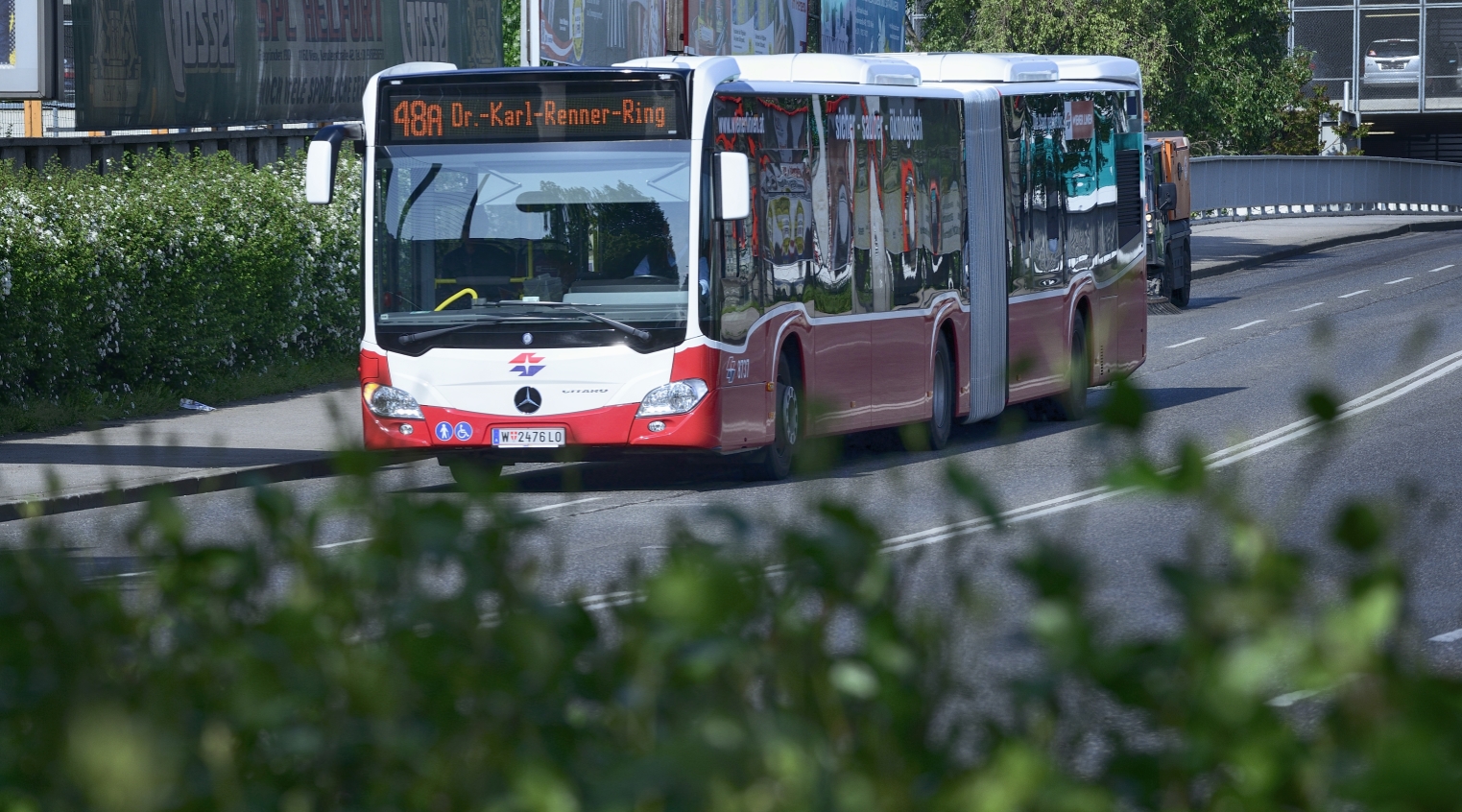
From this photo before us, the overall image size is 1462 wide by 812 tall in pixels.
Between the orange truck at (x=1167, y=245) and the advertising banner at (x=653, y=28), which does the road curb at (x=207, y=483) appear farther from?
the orange truck at (x=1167, y=245)

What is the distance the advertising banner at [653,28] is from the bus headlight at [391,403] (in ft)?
38.4

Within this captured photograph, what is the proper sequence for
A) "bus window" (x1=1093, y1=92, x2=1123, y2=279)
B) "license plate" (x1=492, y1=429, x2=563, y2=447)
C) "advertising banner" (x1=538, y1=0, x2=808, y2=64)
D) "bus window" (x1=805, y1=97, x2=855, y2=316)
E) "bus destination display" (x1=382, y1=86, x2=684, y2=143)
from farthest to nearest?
1. "advertising banner" (x1=538, y1=0, x2=808, y2=64)
2. "bus window" (x1=1093, y1=92, x2=1123, y2=279)
3. "bus window" (x1=805, y1=97, x2=855, y2=316)
4. "bus destination display" (x1=382, y1=86, x2=684, y2=143)
5. "license plate" (x1=492, y1=429, x2=563, y2=447)

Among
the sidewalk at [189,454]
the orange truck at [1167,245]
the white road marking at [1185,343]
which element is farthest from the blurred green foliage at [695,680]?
the orange truck at [1167,245]

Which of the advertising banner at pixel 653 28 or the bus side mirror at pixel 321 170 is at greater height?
the advertising banner at pixel 653 28

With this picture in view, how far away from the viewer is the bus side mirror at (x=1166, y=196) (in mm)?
30188

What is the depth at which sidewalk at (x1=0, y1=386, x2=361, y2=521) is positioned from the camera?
13.0 meters

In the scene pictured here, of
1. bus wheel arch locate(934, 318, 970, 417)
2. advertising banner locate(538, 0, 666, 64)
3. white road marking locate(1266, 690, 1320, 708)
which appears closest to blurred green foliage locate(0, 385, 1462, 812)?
white road marking locate(1266, 690, 1320, 708)

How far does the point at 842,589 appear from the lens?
2504 millimetres

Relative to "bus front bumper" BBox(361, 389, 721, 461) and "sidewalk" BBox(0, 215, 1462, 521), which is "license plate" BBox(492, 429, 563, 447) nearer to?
"bus front bumper" BBox(361, 389, 721, 461)

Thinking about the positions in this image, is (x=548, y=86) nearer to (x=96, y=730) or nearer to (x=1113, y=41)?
(x=96, y=730)

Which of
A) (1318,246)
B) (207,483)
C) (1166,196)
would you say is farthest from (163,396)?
(1318,246)

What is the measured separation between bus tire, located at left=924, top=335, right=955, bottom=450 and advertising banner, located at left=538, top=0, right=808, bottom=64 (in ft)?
31.6

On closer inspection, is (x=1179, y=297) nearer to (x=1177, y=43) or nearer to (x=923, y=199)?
(x=1177, y=43)

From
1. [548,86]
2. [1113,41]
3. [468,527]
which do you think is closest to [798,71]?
[548,86]
